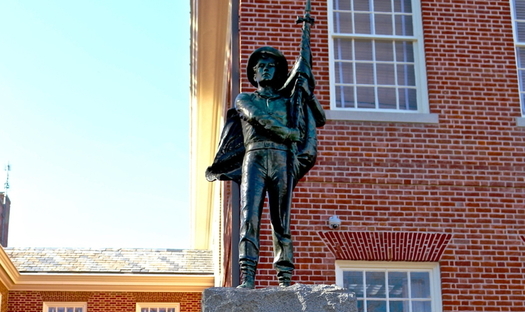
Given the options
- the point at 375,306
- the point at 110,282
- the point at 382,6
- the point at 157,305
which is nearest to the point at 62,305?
the point at 110,282

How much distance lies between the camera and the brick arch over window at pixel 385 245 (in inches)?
506

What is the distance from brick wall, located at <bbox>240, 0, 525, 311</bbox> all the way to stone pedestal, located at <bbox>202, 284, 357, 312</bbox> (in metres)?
6.02

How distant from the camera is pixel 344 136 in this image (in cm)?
1348

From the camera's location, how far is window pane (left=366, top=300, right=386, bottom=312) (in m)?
12.8

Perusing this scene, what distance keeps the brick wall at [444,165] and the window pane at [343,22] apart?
0.26 metres

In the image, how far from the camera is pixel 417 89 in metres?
14.1

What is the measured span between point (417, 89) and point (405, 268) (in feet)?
8.98

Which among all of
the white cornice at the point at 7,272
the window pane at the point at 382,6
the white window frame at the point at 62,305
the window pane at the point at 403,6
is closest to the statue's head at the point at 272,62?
the window pane at the point at 382,6

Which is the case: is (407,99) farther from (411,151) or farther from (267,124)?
(267,124)

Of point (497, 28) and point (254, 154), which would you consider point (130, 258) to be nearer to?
point (497, 28)

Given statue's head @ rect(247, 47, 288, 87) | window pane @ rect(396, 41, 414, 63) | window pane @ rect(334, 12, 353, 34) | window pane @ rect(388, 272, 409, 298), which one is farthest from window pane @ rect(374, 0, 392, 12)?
statue's head @ rect(247, 47, 288, 87)

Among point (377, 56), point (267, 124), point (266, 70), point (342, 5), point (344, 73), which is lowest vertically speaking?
point (267, 124)

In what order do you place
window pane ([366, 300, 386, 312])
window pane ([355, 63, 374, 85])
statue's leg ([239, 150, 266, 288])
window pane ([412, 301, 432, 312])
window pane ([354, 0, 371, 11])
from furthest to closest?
1. window pane ([354, 0, 371, 11])
2. window pane ([355, 63, 374, 85])
3. window pane ([412, 301, 432, 312])
4. window pane ([366, 300, 386, 312])
5. statue's leg ([239, 150, 266, 288])

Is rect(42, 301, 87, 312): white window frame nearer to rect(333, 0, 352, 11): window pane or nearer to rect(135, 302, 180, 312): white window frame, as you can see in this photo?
rect(135, 302, 180, 312): white window frame
